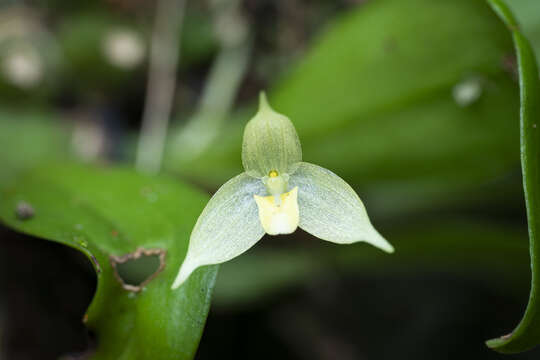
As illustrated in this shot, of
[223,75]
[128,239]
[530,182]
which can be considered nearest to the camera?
[530,182]

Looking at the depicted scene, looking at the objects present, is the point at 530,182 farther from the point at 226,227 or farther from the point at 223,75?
the point at 223,75

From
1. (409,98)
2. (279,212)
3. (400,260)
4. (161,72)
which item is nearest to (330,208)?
(279,212)

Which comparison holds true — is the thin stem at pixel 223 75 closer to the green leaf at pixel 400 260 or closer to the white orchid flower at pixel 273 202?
the green leaf at pixel 400 260

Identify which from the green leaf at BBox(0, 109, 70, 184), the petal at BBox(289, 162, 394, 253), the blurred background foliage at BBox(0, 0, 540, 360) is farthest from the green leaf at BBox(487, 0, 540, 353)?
the green leaf at BBox(0, 109, 70, 184)

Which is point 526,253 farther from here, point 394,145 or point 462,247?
point 394,145

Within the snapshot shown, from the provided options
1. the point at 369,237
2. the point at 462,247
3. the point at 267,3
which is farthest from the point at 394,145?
the point at 267,3

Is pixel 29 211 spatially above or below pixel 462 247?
above

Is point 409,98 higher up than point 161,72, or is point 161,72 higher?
point 409,98

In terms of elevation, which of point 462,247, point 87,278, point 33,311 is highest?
point 462,247
